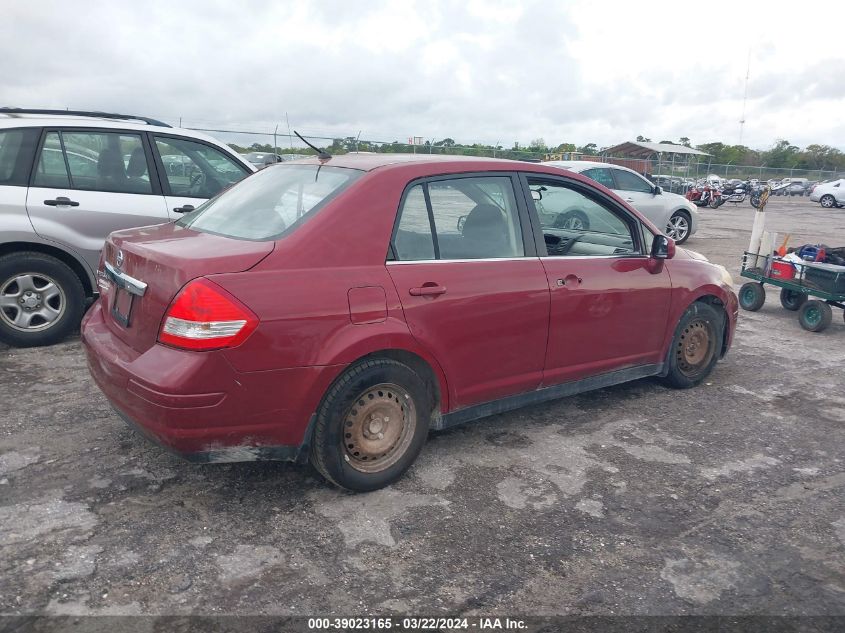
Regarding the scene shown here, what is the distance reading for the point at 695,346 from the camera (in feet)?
17.6

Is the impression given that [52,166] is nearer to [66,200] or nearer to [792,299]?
[66,200]

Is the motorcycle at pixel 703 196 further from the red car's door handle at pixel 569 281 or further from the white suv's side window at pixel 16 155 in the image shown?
the white suv's side window at pixel 16 155

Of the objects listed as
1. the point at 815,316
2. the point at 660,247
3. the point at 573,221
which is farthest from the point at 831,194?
the point at 660,247

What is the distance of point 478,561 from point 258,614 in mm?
939

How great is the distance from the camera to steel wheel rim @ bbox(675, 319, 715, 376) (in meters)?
5.26

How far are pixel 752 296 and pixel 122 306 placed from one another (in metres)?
7.14

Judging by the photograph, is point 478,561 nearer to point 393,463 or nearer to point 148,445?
point 393,463

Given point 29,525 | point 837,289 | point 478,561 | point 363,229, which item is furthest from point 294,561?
point 837,289

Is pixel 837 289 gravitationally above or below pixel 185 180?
below

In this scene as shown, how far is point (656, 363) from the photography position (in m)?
5.06

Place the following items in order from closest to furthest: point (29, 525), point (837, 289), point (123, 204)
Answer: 1. point (29, 525)
2. point (123, 204)
3. point (837, 289)

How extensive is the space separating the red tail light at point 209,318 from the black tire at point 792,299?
714cm

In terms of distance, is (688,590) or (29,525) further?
(29,525)

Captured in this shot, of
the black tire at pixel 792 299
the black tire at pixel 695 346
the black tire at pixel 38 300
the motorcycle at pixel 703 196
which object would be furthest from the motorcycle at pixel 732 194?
the black tire at pixel 38 300
